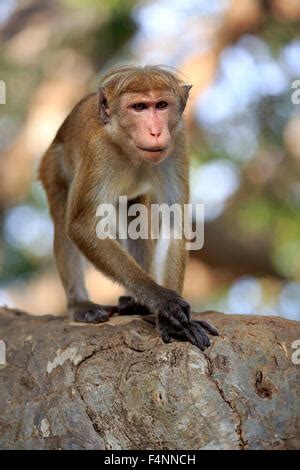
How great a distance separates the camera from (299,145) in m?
13.0

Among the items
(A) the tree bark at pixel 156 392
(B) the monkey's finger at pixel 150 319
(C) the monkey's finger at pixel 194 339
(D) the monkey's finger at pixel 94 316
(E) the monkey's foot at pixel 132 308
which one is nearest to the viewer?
(A) the tree bark at pixel 156 392

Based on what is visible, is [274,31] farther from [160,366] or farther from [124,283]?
[160,366]

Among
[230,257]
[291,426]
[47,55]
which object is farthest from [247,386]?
[47,55]

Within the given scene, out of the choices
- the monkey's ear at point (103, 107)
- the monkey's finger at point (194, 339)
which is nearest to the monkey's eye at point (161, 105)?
the monkey's ear at point (103, 107)

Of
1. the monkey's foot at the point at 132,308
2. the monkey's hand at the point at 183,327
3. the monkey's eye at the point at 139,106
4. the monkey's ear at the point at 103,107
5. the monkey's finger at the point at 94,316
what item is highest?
the monkey's ear at the point at 103,107

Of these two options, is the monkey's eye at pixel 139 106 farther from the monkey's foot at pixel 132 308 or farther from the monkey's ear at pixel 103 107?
the monkey's foot at pixel 132 308

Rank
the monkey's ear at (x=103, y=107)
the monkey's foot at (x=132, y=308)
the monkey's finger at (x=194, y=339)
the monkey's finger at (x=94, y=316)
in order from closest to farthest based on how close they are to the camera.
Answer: the monkey's finger at (x=194, y=339) < the monkey's ear at (x=103, y=107) < the monkey's finger at (x=94, y=316) < the monkey's foot at (x=132, y=308)

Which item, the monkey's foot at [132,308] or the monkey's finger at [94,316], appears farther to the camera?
the monkey's foot at [132,308]

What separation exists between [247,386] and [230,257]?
7.53 metres

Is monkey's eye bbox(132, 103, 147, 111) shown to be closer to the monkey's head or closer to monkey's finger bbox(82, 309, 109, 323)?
the monkey's head

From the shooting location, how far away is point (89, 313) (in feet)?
22.4

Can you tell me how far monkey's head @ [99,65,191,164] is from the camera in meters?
6.03
